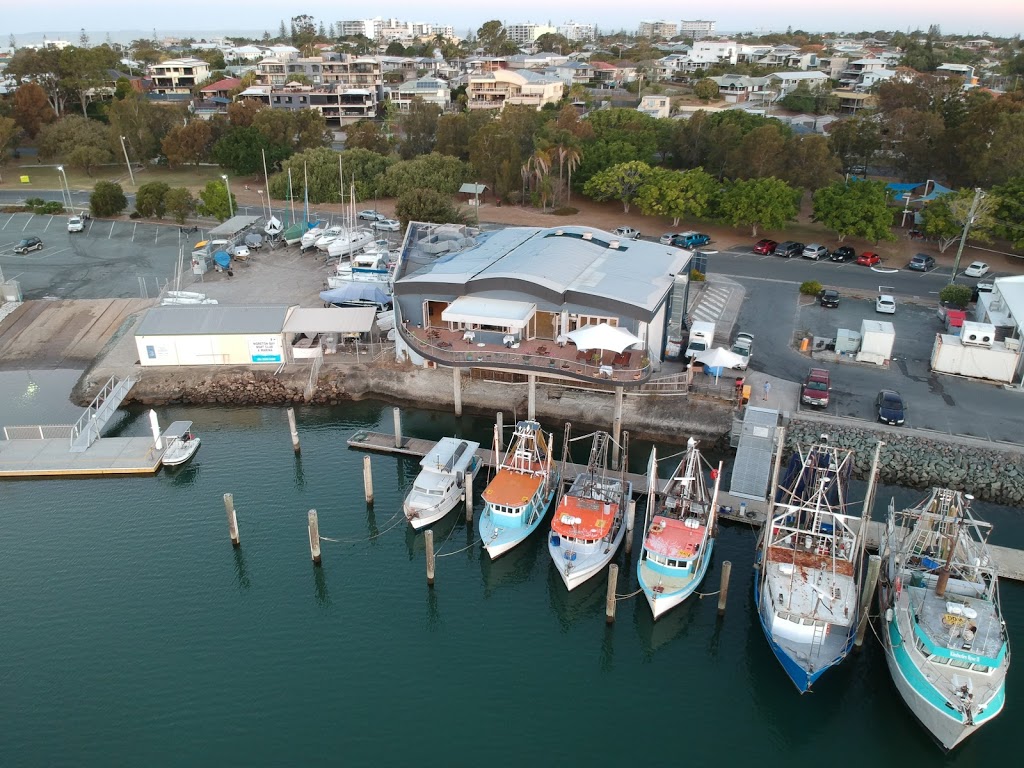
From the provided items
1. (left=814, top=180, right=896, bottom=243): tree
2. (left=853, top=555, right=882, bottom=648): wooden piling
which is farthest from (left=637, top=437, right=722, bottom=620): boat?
(left=814, top=180, right=896, bottom=243): tree

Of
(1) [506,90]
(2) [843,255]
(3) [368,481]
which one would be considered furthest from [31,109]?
(2) [843,255]

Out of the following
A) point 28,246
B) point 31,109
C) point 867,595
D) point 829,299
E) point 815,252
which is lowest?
point 867,595

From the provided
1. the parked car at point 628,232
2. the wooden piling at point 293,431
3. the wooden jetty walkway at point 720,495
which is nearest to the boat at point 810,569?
the wooden jetty walkway at point 720,495

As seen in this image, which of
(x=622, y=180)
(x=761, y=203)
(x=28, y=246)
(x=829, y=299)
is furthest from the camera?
(x=622, y=180)

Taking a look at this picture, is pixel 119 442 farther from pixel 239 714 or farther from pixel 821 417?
pixel 821 417

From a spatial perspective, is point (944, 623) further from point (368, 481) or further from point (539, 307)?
point (539, 307)

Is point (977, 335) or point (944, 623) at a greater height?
point (977, 335)
